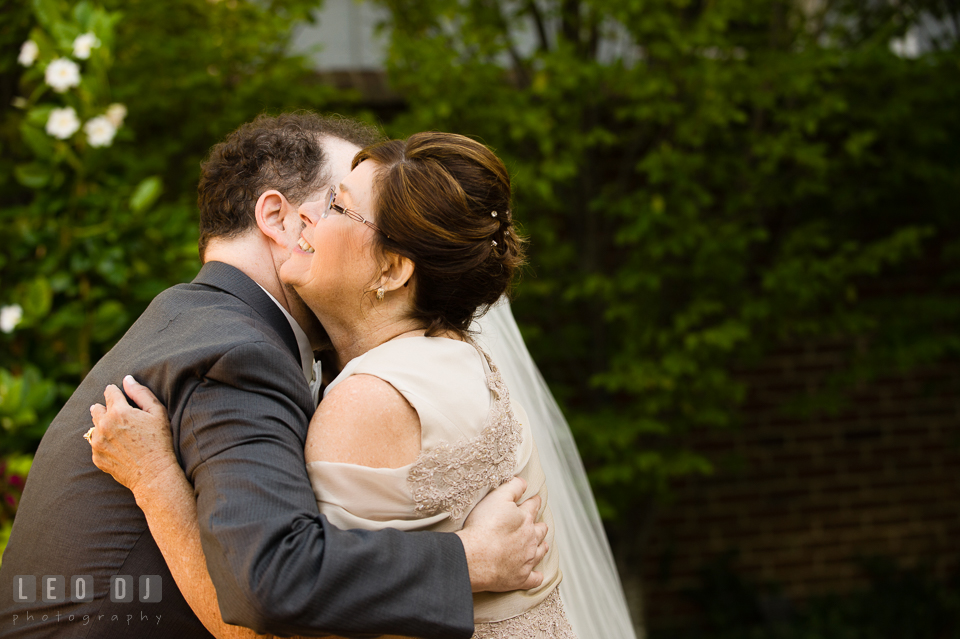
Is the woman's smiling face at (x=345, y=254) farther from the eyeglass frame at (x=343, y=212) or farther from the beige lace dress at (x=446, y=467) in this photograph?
the beige lace dress at (x=446, y=467)

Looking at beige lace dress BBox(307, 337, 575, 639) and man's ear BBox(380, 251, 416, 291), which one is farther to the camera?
man's ear BBox(380, 251, 416, 291)

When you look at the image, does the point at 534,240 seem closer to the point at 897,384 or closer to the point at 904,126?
the point at 904,126

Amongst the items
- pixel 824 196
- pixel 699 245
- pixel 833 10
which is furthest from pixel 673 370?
pixel 833 10

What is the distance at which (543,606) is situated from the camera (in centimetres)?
159

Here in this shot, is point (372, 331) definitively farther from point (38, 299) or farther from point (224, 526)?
point (38, 299)

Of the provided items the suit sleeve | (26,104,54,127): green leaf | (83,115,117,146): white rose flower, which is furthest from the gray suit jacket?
(26,104,54,127): green leaf

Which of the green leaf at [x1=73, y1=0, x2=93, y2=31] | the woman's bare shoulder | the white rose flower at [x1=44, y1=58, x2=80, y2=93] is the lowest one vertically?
the woman's bare shoulder

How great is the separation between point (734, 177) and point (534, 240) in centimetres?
108

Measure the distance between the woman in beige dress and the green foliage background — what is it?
165cm

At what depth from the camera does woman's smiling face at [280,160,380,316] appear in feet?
4.97

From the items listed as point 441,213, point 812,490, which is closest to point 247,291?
point 441,213

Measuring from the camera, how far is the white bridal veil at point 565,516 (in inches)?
83.5

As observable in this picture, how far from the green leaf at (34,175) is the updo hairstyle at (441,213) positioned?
79.2 inches

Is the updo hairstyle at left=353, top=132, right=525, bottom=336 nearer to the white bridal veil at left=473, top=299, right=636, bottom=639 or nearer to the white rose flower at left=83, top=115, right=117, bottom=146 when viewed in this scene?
the white bridal veil at left=473, top=299, right=636, bottom=639
